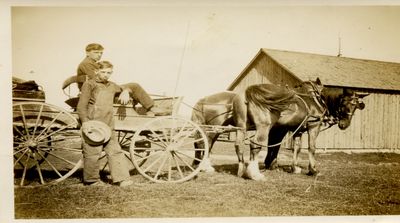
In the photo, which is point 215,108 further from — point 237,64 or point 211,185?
point 211,185

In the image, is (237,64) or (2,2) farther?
(237,64)

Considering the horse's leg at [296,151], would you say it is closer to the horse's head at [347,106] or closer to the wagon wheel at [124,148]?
the horse's head at [347,106]

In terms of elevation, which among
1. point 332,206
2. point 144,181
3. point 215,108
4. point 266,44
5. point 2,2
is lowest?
point 332,206

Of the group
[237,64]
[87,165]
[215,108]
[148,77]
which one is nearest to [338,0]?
[237,64]

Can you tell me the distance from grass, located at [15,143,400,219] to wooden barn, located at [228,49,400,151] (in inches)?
6.9

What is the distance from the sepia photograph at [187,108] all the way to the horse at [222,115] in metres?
0.01

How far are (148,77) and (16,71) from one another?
3.94ft

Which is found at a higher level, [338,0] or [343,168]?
[338,0]

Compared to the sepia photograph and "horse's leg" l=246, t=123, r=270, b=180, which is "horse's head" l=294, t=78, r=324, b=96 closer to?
the sepia photograph

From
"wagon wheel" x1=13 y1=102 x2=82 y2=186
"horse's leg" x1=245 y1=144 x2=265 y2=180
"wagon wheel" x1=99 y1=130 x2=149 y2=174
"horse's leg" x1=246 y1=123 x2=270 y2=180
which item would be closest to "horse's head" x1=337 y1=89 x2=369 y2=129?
"horse's leg" x1=246 y1=123 x2=270 y2=180

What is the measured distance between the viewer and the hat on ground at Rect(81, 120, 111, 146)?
368 cm

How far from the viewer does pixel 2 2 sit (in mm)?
3689

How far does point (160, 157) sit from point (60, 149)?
919mm

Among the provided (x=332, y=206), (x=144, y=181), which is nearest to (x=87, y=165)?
(x=144, y=181)
